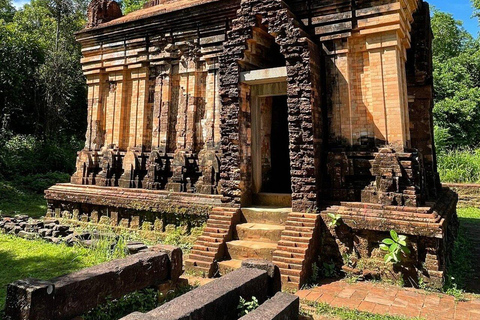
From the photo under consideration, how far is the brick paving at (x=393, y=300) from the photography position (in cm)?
446

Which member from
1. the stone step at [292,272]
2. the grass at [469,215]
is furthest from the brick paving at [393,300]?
the grass at [469,215]

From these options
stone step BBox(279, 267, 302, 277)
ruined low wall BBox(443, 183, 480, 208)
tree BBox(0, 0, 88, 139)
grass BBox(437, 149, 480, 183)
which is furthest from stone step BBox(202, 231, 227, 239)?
tree BBox(0, 0, 88, 139)

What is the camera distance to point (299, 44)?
21.6ft

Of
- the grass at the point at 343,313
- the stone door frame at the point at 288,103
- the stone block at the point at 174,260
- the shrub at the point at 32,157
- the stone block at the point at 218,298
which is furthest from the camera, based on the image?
the shrub at the point at 32,157

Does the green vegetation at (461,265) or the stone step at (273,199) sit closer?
the green vegetation at (461,265)

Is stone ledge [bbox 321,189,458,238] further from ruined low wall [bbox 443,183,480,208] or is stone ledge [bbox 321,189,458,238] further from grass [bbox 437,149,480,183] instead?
grass [bbox 437,149,480,183]

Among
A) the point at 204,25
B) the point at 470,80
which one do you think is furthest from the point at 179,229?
the point at 470,80

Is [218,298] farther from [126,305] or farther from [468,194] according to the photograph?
[468,194]

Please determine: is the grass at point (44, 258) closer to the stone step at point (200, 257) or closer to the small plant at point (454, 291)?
the stone step at point (200, 257)

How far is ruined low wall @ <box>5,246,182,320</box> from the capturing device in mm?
3531

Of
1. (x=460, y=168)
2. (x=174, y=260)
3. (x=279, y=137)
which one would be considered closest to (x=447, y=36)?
(x=460, y=168)

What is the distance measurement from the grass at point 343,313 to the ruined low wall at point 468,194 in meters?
12.3

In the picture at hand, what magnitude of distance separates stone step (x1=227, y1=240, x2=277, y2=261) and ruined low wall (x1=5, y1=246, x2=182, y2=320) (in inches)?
52.6

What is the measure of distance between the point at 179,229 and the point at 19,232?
183 inches
